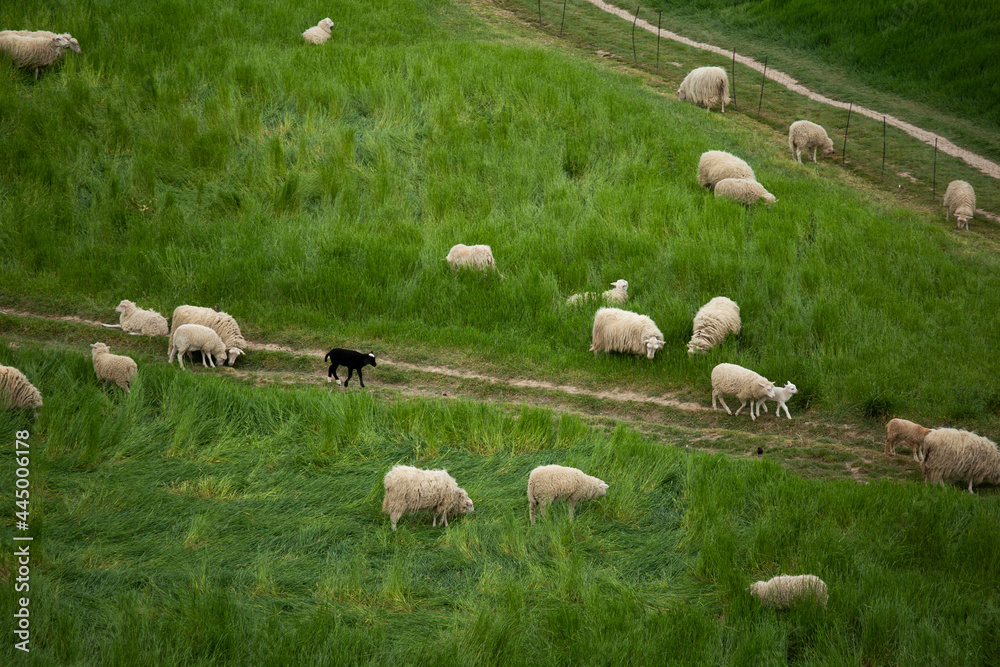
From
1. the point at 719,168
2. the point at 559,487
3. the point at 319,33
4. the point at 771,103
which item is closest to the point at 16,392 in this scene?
the point at 559,487

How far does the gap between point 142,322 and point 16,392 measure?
3255 mm

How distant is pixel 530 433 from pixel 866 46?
68.8 feet

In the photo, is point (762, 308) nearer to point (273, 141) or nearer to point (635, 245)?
point (635, 245)

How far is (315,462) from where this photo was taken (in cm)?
962

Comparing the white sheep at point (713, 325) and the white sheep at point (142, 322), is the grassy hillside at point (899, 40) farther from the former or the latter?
the white sheep at point (142, 322)

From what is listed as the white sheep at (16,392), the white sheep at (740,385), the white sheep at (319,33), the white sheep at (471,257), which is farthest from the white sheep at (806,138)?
the white sheep at (16,392)

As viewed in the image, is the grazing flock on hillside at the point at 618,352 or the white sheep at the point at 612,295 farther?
the white sheep at the point at 612,295

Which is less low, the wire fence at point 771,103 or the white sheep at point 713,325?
the wire fence at point 771,103

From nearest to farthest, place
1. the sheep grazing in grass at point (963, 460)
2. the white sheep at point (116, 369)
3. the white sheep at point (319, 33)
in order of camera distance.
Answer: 1. the sheep grazing in grass at point (963, 460)
2. the white sheep at point (116, 369)
3. the white sheep at point (319, 33)

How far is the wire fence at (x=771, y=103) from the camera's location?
61.8 feet

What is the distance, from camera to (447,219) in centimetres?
1614

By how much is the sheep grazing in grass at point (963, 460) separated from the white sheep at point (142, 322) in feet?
36.8
